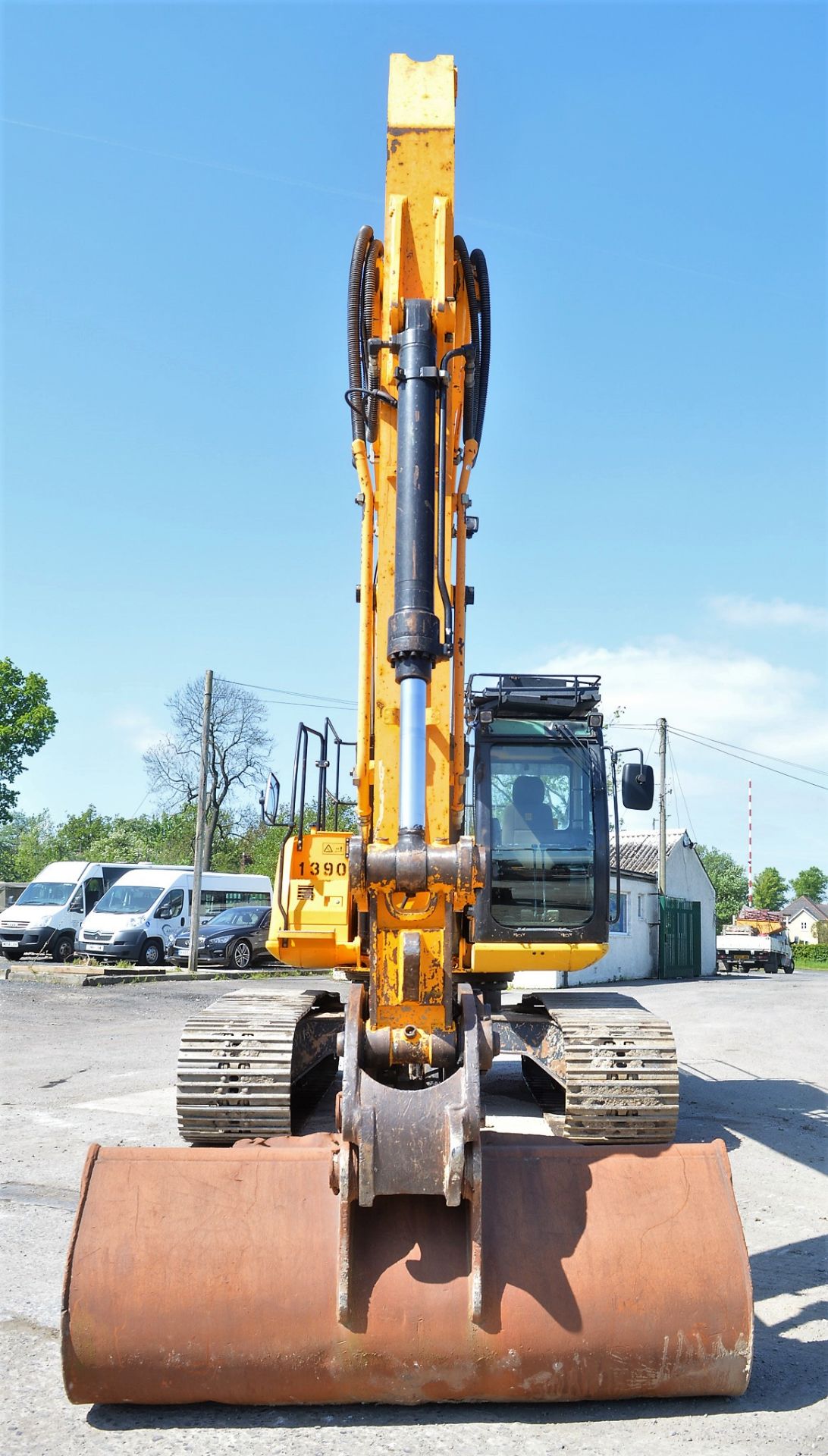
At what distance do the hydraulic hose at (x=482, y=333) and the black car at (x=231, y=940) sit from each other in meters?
22.2

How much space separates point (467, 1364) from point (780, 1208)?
137 inches

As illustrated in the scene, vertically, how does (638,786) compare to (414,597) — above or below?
below

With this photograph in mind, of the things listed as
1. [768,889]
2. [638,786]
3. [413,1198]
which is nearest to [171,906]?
[638,786]

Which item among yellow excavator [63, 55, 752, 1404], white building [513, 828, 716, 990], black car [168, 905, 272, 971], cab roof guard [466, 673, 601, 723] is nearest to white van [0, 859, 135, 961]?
black car [168, 905, 272, 971]

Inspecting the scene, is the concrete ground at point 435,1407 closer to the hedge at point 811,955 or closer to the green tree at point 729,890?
the hedge at point 811,955

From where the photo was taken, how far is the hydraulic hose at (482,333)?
18.5 ft

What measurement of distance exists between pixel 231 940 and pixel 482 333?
23761mm

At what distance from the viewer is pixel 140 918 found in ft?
91.9

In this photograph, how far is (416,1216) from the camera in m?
→ 4.06

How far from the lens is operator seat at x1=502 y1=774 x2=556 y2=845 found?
320 inches

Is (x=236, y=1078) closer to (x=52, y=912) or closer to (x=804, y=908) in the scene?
(x=52, y=912)

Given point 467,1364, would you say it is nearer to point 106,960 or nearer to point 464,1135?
point 464,1135

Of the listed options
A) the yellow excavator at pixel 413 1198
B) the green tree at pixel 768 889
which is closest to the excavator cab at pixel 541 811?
the yellow excavator at pixel 413 1198

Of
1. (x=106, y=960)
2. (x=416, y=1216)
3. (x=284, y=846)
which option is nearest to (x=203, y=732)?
(x=106, y=960)
